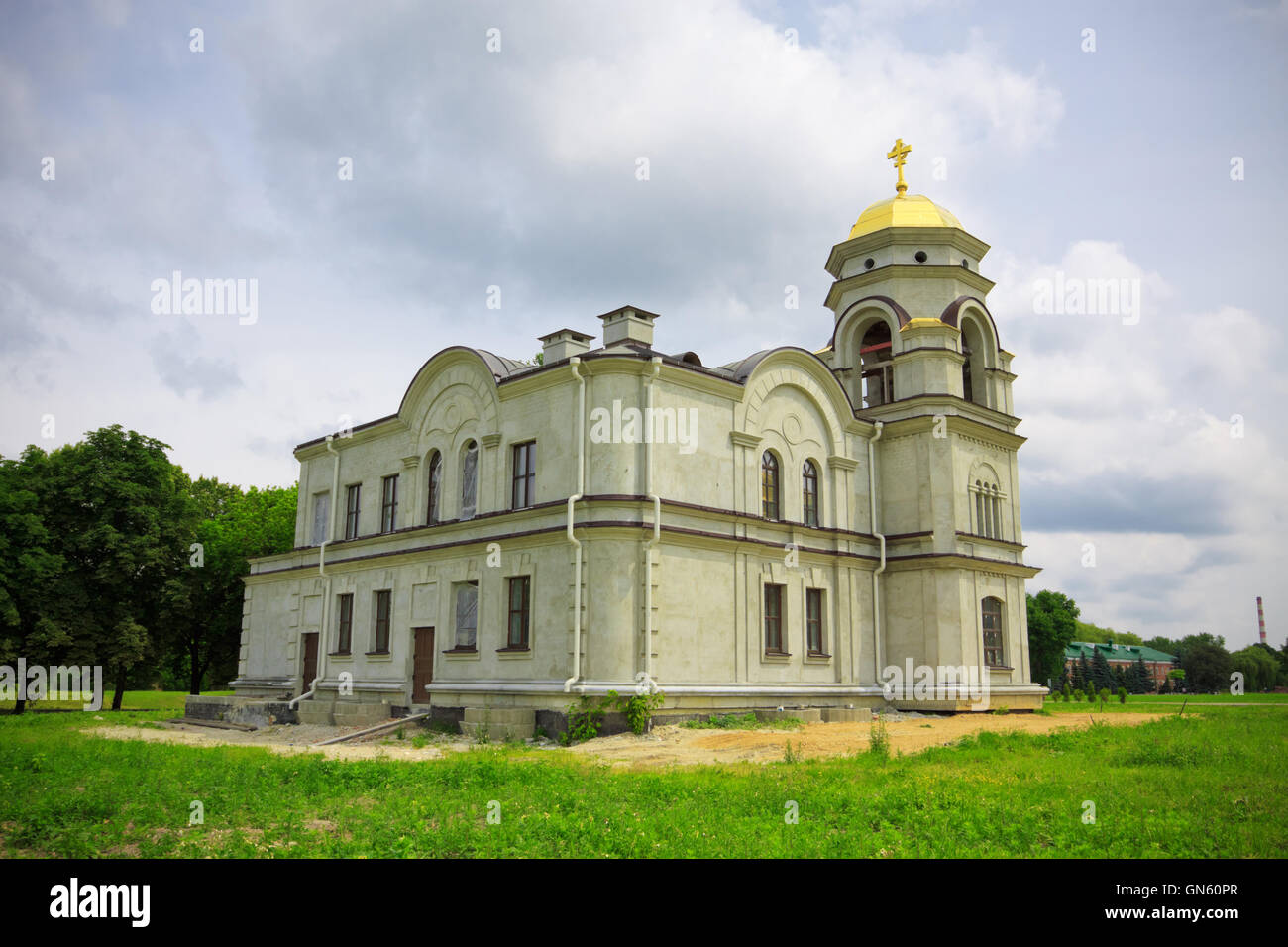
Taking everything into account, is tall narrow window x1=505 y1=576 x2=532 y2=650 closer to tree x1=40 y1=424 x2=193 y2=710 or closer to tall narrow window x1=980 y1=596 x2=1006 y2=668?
tall narrow window x1=980 y1=596 x2=1006 y2=668

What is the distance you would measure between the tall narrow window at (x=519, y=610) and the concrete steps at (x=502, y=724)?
187 cm

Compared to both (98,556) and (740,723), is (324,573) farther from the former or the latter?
(740,723)

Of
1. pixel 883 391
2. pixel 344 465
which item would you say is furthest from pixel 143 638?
pixel 883 391

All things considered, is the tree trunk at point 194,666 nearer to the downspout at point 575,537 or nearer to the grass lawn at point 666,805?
the downspout at point 575,537

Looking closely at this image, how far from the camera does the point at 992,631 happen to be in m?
28.7

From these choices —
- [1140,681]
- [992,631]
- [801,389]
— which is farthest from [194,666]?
[1140,681]

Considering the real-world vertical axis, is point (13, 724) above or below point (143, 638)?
below

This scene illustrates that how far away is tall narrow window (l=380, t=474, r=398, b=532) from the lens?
2834 cm

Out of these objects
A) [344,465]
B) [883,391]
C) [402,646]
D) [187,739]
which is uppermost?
[883,391]

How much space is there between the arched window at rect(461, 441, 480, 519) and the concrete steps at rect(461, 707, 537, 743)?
6186 mm

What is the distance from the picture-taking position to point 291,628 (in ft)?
99.9

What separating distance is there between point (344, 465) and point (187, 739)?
10.7 metres
